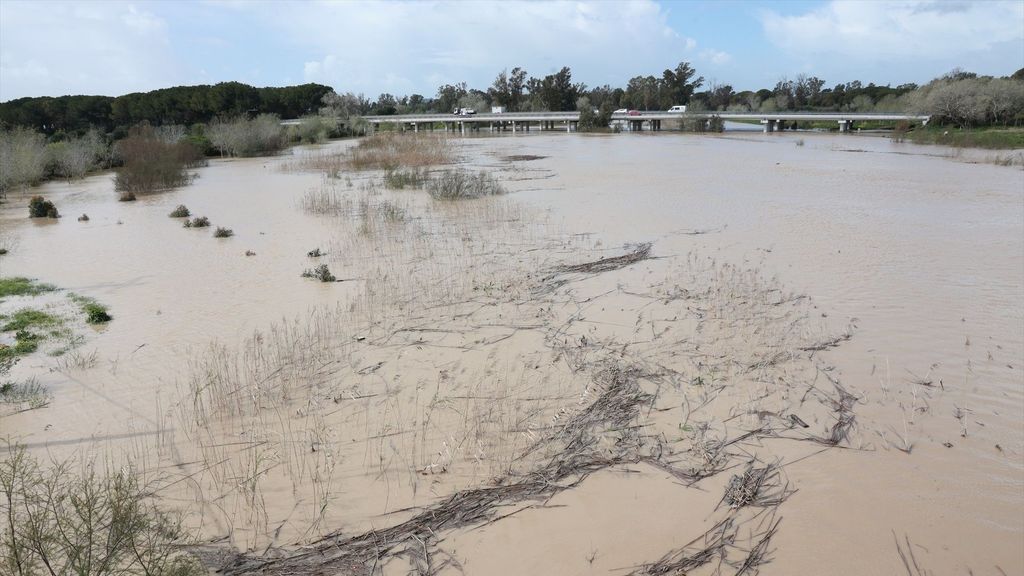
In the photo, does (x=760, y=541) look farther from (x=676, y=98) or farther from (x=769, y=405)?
(x=676, y=98)

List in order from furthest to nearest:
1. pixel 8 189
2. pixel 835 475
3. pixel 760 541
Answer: pixel 8 189, pixel 835 475, pixel 760 541

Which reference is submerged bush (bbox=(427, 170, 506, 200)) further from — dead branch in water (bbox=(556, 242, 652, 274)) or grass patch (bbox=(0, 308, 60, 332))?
grass patch (bbox=(0, 308, 60, 332))

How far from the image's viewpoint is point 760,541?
4.16m

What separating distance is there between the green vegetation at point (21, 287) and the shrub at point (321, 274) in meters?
4.32

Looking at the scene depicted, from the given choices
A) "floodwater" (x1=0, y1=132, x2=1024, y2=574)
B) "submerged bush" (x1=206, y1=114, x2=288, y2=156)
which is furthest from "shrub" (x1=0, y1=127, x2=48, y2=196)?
"submerged bush" (x1=206, y1=114, x2=288, y2=156)

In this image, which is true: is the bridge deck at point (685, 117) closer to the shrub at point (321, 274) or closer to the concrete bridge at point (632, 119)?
the concrete bridge at point (632, 119)

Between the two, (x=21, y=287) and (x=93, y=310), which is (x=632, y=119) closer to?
(x=21, y=287)

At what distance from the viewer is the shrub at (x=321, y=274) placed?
10.4 meters

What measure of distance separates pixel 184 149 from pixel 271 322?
91.1 ft

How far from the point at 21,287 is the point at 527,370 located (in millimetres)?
9405

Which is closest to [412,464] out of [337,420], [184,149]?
[337,420]

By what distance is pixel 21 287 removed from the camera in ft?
34.8

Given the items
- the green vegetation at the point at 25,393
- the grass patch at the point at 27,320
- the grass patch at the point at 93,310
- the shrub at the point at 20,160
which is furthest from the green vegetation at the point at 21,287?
the shrub at the point at 20,160

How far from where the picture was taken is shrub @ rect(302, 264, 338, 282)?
10445 millimetres
